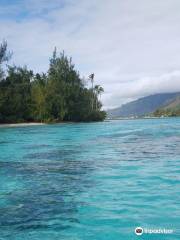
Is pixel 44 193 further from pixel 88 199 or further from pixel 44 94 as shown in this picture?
pixel 44 94

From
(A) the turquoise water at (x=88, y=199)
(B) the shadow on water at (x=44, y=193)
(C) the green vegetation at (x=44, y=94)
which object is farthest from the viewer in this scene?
(C) the green vegetation at (x=44, y=94)

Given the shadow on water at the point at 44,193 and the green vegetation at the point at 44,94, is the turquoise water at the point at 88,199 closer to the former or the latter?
the shadow on water at the point at 44,193

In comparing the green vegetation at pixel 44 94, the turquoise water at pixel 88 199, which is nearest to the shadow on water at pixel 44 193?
the turquoise water at pixel 88 199

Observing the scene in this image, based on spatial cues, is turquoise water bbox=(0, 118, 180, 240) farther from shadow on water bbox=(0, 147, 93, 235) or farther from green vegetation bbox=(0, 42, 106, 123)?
green vegetation bbox=(0, 42, 106, 123)

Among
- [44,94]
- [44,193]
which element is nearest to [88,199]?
[44,193]

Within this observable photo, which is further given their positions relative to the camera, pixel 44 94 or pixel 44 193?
pixel 44 94

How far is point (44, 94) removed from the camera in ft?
276

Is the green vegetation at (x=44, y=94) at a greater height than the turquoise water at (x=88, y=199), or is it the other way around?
the green vegetation at (x=44, y=94)

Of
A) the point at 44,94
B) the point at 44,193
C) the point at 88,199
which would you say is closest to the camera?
the point at 88,199

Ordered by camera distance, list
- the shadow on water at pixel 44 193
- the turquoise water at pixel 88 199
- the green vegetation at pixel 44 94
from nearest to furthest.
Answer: the turquoise water at pixel 88 199, the shadow on water at pixel 44 193, the green vegetation at pixel 44 94

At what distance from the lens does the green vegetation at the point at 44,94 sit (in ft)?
254

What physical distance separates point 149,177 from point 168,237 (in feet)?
20.5

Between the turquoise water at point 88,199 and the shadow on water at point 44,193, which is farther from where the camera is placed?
the shadow on water at point 44,193

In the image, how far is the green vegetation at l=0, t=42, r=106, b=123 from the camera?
3051 inches
